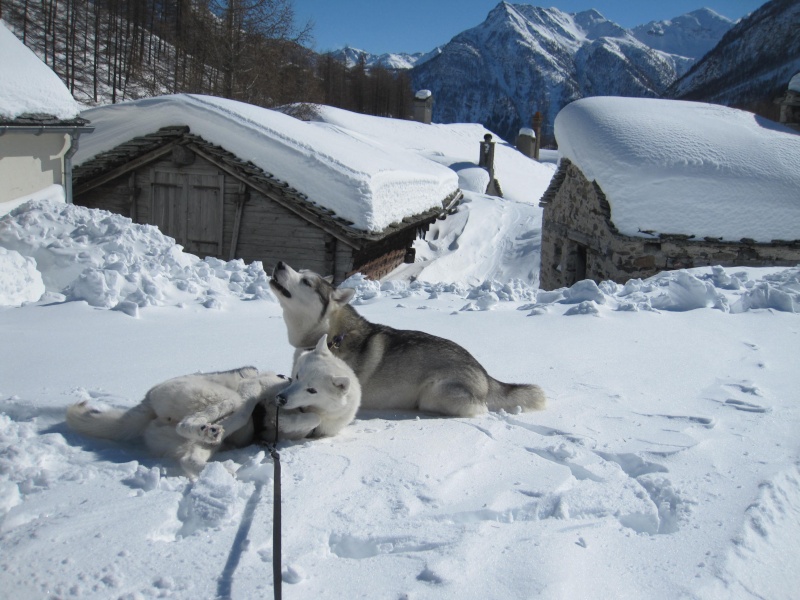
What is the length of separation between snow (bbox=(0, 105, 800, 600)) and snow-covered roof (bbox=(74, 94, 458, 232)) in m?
7.86

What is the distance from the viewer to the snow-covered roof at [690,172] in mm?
12602

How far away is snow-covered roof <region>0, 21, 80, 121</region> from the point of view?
436 inches

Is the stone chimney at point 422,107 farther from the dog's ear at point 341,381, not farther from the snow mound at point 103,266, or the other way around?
the dog's ear at point 341,381

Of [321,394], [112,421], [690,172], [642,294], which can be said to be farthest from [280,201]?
[112,421]

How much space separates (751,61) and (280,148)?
88833 mm

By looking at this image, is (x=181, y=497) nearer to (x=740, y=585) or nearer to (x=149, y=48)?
(x=740, y=585)

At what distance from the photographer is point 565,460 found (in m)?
3.54

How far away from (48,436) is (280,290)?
1727mm

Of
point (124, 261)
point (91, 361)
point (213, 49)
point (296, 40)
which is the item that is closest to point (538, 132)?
point (296, 40)

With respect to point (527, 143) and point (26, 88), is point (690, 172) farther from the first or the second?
point (527, 143)

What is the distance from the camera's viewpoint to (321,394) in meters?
3.51

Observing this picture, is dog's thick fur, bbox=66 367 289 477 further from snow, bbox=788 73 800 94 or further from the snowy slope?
snow, bbox=788 73 800 94

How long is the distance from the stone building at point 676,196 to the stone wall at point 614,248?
2cm

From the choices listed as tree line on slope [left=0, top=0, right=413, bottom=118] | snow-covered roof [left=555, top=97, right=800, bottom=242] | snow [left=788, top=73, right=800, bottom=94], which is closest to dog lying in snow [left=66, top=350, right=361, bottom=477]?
snow-covered roof [left=555, top=97, right=800, bottom=242]
